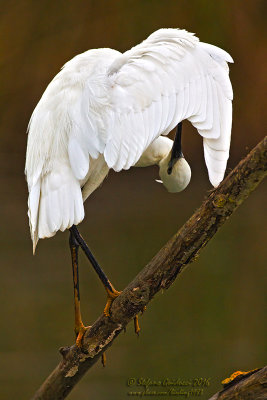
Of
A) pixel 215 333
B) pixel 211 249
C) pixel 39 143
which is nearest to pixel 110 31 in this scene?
pixel 211 249

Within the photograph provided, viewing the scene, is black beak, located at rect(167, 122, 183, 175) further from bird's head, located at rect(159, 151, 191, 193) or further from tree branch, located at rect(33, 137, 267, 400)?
tree branch, located at rect(33, 137, 267, 400)

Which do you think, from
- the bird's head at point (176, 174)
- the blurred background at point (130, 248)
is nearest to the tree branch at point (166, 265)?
the bird's head at point (176, 174)

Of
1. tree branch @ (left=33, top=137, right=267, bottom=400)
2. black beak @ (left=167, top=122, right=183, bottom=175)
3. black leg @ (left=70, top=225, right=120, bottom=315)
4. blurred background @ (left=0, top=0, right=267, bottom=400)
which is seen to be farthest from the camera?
blurred background @ (left=0, top=0, right=267, bottom=400)

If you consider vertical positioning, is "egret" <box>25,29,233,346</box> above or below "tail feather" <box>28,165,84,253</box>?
above

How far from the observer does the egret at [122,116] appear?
117 cm

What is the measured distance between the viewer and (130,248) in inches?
120

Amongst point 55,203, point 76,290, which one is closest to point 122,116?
point 55,203

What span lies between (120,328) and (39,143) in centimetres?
37

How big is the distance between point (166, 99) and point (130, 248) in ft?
6.23

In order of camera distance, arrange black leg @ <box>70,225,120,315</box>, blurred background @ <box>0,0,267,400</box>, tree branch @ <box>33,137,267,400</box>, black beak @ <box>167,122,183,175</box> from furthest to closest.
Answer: blurred background @ <box>0,0,267,400</box> → black beak @ <box>167,122,183,175</box> → black leg @ <box>70,225,120,315</box> → tree branch @ <box>33,137,267,400</box>

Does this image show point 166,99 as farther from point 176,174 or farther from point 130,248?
point 130,248

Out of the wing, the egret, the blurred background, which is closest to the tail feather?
the egret

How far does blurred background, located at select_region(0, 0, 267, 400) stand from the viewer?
8.67ft

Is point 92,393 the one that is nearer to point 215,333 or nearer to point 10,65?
point 215,333
